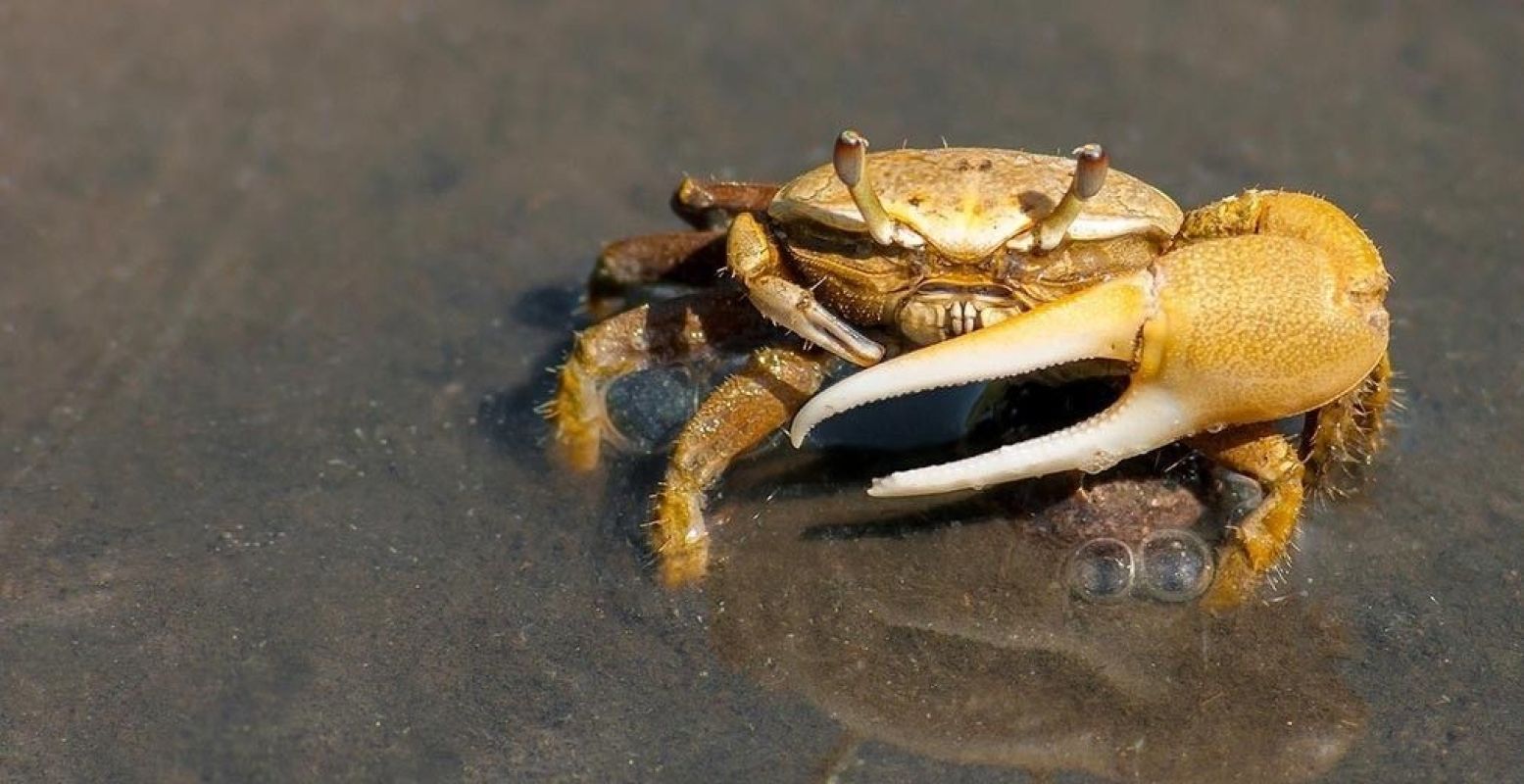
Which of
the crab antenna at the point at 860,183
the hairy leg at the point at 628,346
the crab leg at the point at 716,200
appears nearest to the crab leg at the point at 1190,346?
the crab antenna at the point at 860,183

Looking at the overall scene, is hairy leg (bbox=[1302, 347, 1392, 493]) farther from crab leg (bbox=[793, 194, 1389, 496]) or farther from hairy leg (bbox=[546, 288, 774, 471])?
hairy leg (bbox=[546, 288, 774, 471])

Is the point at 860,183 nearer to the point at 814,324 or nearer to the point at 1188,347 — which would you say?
the point at 814,324

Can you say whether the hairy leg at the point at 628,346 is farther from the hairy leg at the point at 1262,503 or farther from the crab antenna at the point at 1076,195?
the hairy leg at the point at 1262,503

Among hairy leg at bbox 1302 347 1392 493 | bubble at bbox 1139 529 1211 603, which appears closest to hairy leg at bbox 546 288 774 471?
bubble at bbox 1139 529 1211 603

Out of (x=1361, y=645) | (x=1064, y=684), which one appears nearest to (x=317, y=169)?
(x=1064, y=684)

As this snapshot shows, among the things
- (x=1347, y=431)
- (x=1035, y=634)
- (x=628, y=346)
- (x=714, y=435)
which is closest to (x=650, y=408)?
(x=628, y=346)

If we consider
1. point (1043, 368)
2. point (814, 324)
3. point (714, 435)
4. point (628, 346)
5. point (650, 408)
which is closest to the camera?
point (1043, 368)
